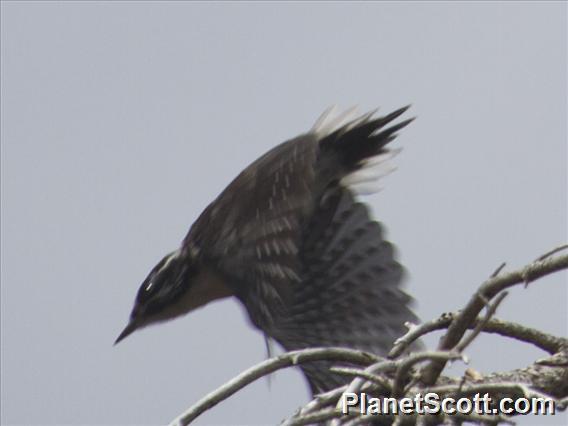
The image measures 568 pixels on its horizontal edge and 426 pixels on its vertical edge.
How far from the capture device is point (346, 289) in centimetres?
655

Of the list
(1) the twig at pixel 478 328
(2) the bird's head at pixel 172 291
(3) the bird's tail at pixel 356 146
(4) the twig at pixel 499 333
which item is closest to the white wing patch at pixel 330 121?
(3) the bird's tail at pixel 356 146

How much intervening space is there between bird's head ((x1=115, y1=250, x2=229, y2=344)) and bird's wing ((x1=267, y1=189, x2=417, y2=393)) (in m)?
0.41

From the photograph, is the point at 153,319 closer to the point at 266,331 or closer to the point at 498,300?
the point at 266,331

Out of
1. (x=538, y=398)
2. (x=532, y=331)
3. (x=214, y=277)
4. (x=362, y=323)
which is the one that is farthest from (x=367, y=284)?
(x=538, y=398)

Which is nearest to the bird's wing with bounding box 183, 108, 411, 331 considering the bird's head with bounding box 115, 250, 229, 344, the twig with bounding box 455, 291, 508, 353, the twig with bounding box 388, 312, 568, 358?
the bird's head with bounding box 115, 250, 229, 344

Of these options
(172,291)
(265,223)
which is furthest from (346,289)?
(172,291)

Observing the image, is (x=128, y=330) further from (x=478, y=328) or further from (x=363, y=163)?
(x=478, y=328)

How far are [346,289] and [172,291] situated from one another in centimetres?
79

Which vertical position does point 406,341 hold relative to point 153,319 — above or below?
below

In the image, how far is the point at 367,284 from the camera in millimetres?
6469

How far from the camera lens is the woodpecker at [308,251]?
20.4 feet

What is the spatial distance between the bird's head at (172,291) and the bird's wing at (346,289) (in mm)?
407

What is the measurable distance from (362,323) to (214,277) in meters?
0.68

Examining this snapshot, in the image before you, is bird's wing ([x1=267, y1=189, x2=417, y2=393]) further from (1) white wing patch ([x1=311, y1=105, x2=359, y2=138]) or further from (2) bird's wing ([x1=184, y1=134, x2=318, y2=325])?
(1) white wing patch ([x1=311, y1=105, x2=359, y2=138])
